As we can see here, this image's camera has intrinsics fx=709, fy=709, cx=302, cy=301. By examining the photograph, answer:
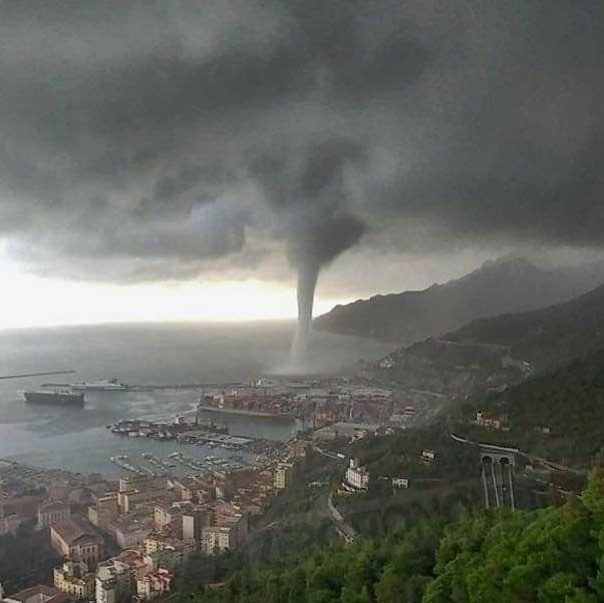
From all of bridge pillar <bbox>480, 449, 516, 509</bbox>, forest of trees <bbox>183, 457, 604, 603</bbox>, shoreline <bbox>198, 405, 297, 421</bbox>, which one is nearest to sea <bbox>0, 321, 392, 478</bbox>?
shoreline <bbox>198, 405, 297, 421</bbox>

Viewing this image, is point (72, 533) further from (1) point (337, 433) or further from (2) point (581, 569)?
(2) point (581, 569)

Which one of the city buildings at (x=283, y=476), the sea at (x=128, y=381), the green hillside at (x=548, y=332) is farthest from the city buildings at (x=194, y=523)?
the green hillside at (x=548, y=332)

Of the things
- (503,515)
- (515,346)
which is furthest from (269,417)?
(503,515)

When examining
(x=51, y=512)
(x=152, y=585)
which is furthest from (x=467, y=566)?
(x=51, y=512)

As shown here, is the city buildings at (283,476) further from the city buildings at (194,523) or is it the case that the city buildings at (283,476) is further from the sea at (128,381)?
the sea at (128,381)

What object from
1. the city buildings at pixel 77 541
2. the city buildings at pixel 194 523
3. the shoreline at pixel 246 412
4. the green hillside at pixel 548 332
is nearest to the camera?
the city buildings at pixel 77 541

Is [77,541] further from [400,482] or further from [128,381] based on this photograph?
[128,381]
